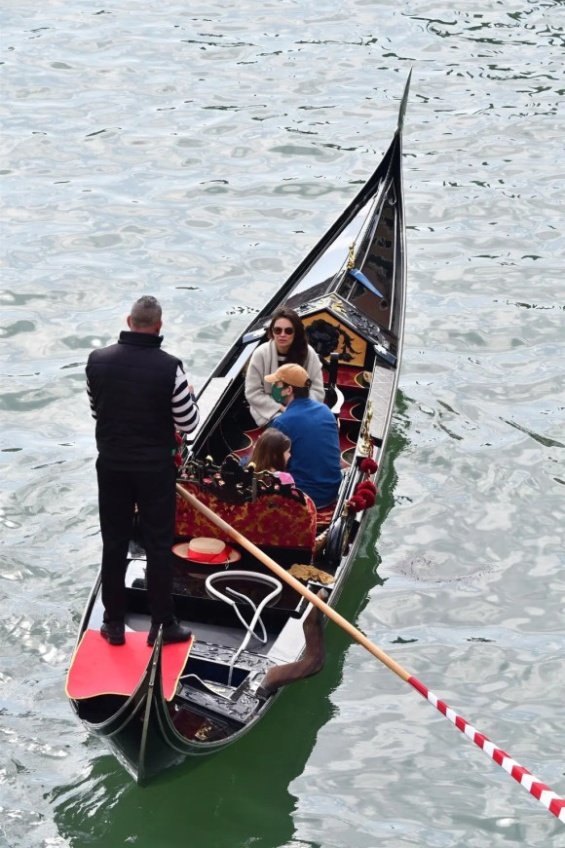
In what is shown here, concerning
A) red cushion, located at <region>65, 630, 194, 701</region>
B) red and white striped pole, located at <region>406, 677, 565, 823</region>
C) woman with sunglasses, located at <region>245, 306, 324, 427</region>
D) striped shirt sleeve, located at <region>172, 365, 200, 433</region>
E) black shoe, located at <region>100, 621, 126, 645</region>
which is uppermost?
striped shirt sleeve, located at <region>172, 365, 200, 433</region>

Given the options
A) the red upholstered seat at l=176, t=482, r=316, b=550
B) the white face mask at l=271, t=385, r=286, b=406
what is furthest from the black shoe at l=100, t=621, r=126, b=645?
the white face mask at l=271, t=385, r=286, b=406

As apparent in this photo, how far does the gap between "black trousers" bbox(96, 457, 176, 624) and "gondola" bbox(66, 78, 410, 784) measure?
0.14 meters

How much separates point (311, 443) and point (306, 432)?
43mm

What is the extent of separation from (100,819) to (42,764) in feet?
0.96

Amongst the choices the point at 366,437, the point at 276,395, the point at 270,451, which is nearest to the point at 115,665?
the point at 270,451

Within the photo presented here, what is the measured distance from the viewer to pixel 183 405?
353 centimetres

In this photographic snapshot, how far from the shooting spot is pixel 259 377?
511 centimetres

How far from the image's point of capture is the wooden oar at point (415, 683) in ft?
10.9

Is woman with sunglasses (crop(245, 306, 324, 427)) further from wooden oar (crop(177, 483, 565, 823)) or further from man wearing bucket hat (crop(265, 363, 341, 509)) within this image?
wooden oar (crop(177, 483, 565, 823))

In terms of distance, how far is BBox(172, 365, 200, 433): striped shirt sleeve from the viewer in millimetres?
3514

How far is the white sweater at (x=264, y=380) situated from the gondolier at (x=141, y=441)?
1.43 m

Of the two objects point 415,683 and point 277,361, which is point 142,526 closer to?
point 415,683

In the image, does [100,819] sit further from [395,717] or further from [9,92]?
[9,92]

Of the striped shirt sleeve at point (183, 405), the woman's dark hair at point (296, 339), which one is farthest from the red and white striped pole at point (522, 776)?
the woman's dark hair at point (296, 339)
